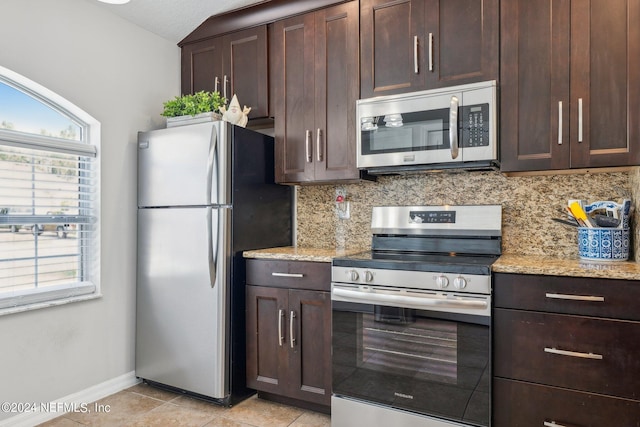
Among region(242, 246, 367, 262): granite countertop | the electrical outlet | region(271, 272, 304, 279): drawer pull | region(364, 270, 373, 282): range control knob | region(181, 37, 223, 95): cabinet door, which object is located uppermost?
region(181, 37, 223, 95): cabinet door

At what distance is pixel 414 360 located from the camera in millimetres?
1953

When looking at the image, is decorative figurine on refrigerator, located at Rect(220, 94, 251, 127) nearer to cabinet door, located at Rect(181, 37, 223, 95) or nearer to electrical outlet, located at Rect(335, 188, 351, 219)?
cabinet door, located at Rect(181, 37, 223, 95)

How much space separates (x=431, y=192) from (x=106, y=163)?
213 cm

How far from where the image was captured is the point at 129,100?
2826 millimetres

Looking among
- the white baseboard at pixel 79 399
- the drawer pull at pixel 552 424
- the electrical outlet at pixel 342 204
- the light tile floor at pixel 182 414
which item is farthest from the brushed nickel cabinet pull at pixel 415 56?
the white baseboard at pixel 79 399

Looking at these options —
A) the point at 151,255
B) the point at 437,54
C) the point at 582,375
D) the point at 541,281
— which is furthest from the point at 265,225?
the point at 582,375

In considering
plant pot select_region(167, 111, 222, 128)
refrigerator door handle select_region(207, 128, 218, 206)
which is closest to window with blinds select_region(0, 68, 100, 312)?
plant pot select_region(167, 111, 222, 128)

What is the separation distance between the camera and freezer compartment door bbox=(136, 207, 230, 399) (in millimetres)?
2414

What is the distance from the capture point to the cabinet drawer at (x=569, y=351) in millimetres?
1610

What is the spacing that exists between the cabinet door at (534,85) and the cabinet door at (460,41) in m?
0.06

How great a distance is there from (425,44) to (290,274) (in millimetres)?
1515

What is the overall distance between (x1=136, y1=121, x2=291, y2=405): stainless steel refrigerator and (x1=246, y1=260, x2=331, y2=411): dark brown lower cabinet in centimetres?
10

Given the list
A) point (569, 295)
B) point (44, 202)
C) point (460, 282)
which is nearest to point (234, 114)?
point (44, 202)

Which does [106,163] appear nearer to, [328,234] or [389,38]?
[328,234]
